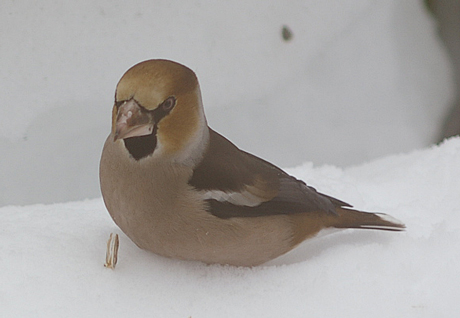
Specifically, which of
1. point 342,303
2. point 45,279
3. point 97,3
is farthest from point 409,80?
point 45,279

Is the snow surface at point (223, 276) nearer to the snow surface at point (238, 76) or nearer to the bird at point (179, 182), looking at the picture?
the bird at point (179, 182)

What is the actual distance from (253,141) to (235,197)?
1.41m

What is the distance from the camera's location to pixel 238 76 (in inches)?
114

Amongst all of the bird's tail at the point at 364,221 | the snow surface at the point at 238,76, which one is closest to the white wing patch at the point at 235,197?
the bird's tail at the point at 364,221

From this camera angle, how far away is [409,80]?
3191 millimetres

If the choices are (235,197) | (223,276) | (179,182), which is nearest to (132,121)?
(179,182)

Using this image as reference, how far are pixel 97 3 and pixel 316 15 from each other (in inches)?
39.7

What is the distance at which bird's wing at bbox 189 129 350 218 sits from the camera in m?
1.45

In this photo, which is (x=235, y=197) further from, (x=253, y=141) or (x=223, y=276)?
(x=253, y=141)

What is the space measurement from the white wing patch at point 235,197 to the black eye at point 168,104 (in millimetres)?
206

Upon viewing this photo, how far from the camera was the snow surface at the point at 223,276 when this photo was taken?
53.1 inches

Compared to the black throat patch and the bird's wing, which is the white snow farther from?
the black throat patch

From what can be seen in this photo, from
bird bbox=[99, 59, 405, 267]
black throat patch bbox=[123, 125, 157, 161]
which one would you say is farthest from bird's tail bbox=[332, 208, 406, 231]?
black throat patch bbox=[123, 125, 157, 161]

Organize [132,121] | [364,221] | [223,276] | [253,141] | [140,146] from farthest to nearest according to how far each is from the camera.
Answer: [253,141], [364,221], [223,276], [140,146], [132,121]
